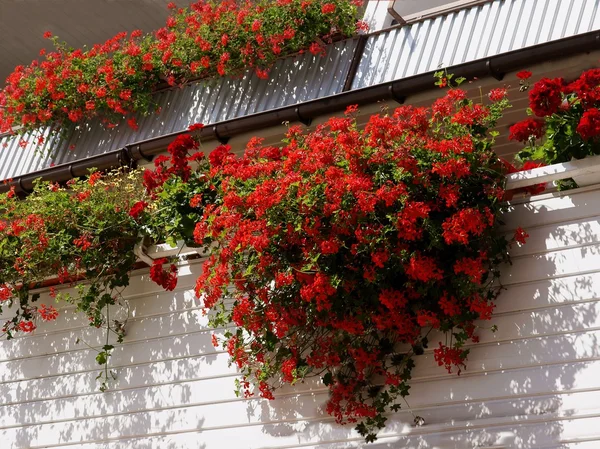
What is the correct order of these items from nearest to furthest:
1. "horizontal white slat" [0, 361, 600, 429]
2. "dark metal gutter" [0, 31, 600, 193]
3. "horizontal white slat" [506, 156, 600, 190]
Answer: "horizontal white slat" [0, 361, 600, 429] < "horizontal white slat" [506, 156, 600, 190] < "dark metal gutter" [0, 31, 600, 193]

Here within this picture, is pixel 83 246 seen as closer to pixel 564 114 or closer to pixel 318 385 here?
pixel 318 385

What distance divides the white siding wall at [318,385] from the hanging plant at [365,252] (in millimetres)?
165

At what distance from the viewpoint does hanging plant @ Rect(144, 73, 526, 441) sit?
6078 mm

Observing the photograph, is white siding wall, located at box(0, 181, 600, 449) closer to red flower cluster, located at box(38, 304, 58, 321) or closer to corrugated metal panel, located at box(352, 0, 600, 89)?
red flower cluster, located at box(38, 304, 58, 321)

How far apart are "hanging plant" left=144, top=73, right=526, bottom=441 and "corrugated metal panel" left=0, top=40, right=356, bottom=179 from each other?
2.81 meters

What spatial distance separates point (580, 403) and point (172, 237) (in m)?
3.19

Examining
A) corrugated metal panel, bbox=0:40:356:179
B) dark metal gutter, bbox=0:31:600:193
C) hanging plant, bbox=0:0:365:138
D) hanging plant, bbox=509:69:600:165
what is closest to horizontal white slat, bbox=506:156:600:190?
hanging plant, bbox=509:69:600:165

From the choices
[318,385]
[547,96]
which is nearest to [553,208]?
[547,96]

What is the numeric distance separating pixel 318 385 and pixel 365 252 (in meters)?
1.10

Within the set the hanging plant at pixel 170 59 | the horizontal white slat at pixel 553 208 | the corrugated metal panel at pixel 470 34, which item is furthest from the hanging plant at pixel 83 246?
the horizontal white slat at pixel 553 208

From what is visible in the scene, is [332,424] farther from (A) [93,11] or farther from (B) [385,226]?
(A) [93,11]

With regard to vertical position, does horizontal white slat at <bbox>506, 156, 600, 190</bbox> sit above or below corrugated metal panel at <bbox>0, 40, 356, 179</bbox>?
below

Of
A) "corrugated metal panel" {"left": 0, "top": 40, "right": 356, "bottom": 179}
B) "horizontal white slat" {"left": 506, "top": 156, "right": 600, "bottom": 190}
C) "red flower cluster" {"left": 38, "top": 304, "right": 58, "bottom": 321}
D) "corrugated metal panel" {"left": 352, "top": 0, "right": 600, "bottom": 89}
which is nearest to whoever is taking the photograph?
"horizontal white slat" {"left": 506, "top": 156, "right": 600, "bottom": 190}

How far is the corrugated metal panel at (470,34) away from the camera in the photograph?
27.0 ft
